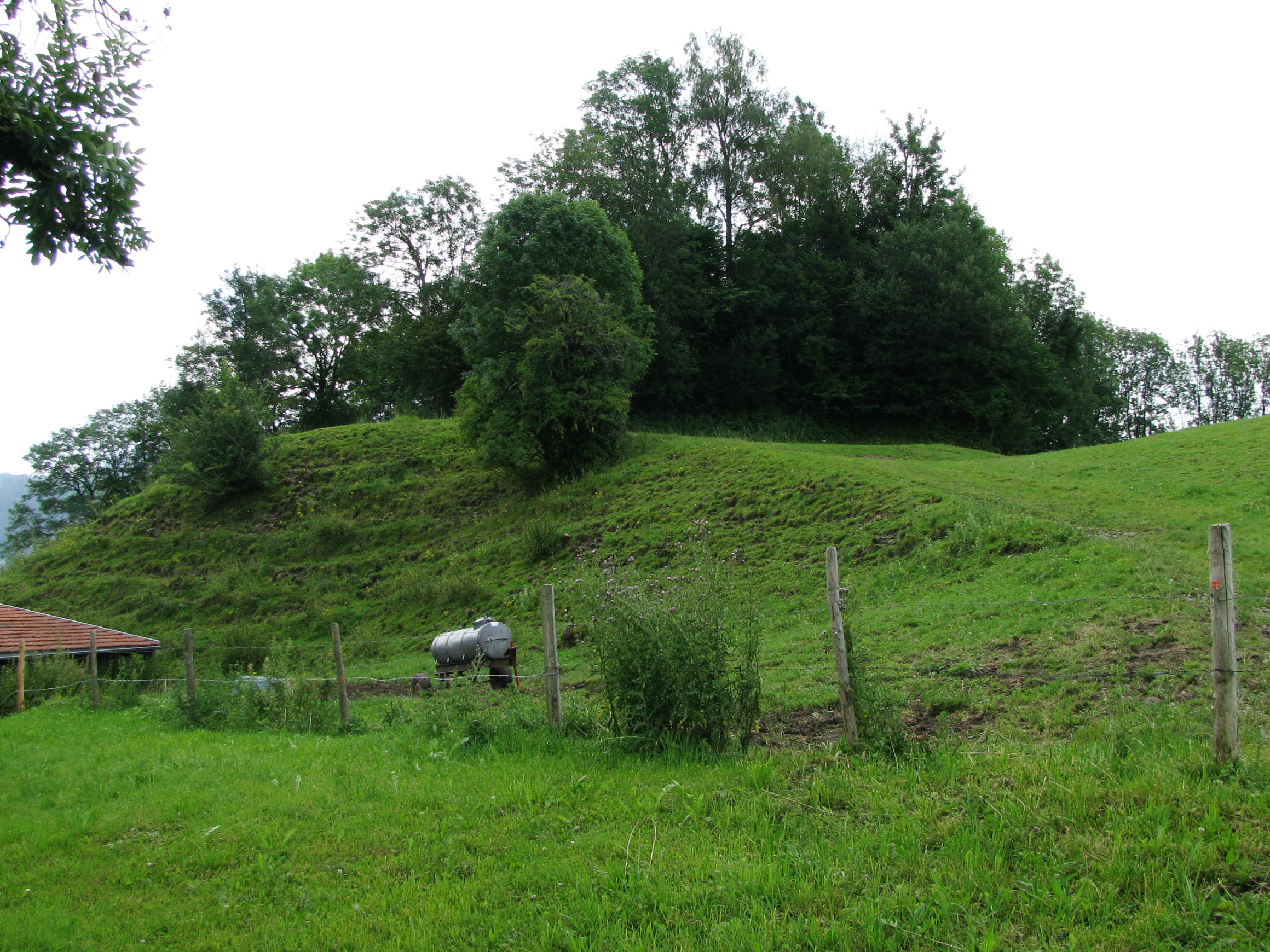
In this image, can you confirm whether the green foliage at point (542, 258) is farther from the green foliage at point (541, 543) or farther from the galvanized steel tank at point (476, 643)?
the galvanized steel tank at point (476, 643)

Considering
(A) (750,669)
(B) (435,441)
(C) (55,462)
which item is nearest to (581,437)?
(B) (435,441)

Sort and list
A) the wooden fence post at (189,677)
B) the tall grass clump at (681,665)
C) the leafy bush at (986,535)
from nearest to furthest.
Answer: the tall grass clump at (681,665) → the wooden fence post at (189,677) → the leafy bush at (986,535)

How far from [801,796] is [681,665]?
1.72 meters

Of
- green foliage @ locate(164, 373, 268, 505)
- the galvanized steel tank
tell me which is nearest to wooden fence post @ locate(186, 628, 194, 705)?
the galvanized steel tank

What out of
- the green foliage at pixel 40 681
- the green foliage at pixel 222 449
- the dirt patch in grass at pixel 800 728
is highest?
the green foliage at pixel 222 449

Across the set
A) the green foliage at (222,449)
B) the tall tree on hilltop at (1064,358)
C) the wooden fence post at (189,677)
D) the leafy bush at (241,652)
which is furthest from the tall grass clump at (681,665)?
the tall tree on hilltop at (1064,358)

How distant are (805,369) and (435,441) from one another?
67.8 feet

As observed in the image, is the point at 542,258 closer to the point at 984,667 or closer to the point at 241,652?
the point at 241,652

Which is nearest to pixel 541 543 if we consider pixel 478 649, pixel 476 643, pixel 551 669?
pixel 476 643

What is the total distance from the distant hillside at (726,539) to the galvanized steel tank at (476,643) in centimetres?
480

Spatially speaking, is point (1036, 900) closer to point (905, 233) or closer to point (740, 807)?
point (740, 807)

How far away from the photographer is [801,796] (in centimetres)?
569

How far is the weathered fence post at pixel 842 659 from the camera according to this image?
6.65 m

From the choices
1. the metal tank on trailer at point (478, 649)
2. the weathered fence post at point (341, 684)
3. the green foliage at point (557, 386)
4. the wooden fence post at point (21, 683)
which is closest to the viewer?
the weathered fence post at point (341, 684)
